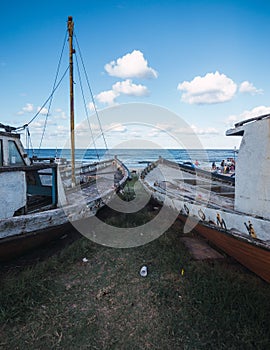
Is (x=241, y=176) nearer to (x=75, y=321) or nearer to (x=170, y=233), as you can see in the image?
(x=170, y=233)

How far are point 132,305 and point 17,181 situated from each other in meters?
2.96

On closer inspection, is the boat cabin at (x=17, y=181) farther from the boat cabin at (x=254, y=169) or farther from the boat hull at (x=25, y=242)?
the boat cabin at (x=254, y=169)

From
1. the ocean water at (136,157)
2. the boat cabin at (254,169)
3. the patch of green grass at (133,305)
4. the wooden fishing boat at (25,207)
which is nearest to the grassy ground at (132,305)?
the patch of green grass at (133,305)

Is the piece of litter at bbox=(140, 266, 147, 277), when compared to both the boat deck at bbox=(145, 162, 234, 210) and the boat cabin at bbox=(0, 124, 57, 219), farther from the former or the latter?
the boat cabin at bbox=(0, 124, 57, 219)

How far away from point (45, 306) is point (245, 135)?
433 centimetres

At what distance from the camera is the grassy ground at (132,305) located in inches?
110

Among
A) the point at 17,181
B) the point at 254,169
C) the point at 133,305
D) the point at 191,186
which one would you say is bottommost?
the point at 133,305

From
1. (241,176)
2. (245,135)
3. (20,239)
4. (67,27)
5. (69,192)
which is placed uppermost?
(67,27)

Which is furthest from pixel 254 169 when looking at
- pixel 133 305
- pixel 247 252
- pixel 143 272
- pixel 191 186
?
pixel 191 186

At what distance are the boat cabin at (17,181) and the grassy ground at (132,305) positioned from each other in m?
1.16

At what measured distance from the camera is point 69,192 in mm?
6160

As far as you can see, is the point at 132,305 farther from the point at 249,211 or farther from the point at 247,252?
the point at 249,211

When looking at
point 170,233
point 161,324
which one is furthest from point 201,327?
point 170,233

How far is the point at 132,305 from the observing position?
3.42m
